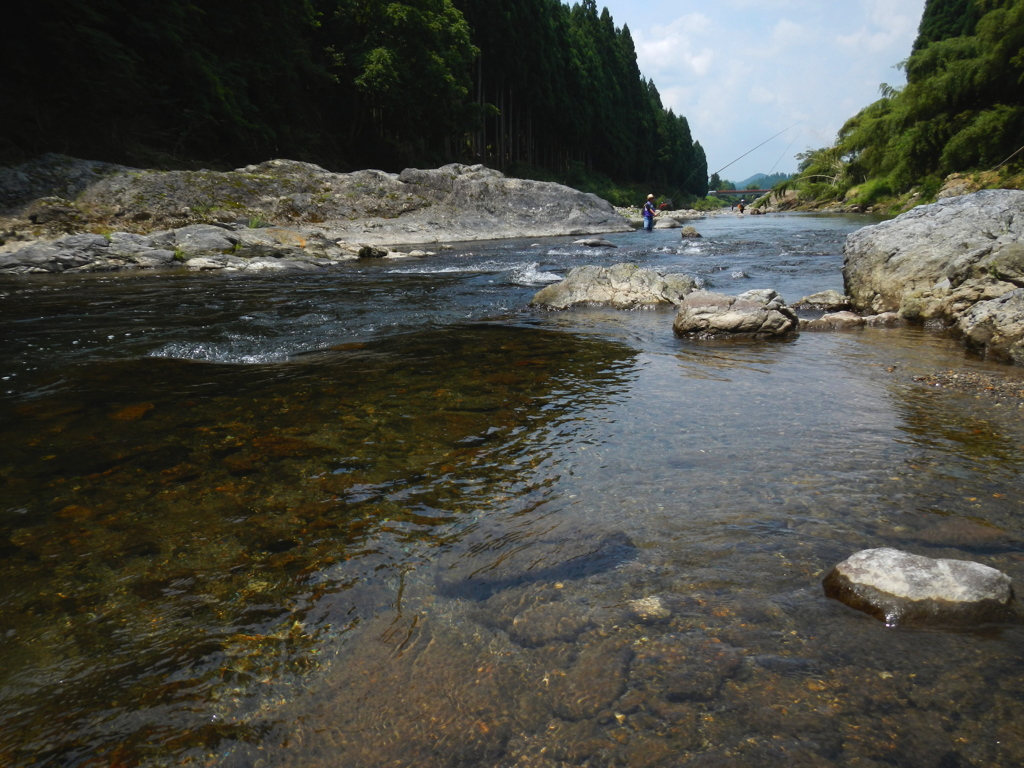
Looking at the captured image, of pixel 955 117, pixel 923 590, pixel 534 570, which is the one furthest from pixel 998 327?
pixel 955 117

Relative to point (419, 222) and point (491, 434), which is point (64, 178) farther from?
point (491, 434)

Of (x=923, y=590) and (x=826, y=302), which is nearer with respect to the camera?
(x=923, y=590)

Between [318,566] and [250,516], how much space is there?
1.76ft

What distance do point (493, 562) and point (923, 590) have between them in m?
1.37

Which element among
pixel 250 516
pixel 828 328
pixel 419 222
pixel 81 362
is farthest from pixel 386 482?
pixel 419 222

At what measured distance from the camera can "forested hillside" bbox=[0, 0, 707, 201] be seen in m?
16.4

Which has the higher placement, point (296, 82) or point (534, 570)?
point (296, 82)

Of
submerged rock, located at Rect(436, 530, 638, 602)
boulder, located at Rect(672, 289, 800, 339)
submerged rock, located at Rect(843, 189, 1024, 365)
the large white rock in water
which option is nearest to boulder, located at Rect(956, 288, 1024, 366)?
submerged rock, located at Rect(843, 189, 1024, 365)

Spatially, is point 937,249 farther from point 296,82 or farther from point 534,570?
point 296,82

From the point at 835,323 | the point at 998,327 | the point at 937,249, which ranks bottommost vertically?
the point at 835,323

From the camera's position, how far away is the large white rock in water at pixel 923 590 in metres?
1.72

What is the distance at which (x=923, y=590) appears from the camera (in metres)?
1.77

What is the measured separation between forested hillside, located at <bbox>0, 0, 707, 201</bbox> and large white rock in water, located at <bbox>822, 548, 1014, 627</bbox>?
19.5 metres

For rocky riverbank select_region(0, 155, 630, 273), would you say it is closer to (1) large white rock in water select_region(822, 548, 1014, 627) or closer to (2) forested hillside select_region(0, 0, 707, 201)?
(2) forested hillside select_region(0, 0, 707, 201)
